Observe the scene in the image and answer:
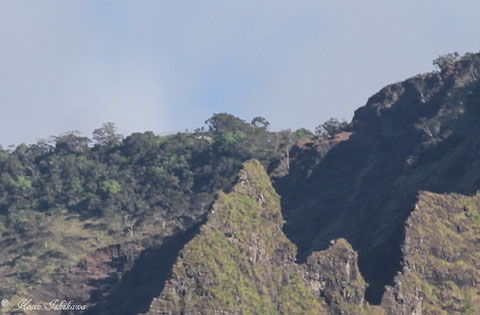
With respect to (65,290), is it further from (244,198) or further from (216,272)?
(216,272)

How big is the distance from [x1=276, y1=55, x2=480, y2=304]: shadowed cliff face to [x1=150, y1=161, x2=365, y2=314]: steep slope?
11.1 feet

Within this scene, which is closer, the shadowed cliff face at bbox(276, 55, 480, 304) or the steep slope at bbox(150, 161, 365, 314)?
the steep slope at bbox(150, 161, 365, 314)

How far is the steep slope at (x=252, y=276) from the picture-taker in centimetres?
14562

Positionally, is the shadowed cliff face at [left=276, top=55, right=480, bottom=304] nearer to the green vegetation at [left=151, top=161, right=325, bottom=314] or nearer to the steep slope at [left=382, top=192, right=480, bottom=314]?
the steep slope at [left=382, top=192, right=480, bottom=314]

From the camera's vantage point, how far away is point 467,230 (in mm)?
157375

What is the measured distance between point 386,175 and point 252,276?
33960 millimetres

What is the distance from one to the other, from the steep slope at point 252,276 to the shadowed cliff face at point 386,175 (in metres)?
3.39

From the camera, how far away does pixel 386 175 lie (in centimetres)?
18325

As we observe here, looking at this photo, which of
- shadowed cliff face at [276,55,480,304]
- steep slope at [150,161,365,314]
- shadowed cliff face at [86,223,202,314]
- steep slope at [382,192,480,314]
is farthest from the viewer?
shadowed cliff face at [276,55,480,304]

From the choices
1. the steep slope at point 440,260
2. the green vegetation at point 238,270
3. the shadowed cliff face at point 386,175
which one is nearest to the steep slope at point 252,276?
the green vegetation at point 238,270

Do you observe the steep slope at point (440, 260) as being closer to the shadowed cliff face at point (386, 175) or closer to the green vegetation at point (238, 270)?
the shadowed cliff face at point (386, 175)

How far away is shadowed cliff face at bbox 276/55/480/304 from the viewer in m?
163

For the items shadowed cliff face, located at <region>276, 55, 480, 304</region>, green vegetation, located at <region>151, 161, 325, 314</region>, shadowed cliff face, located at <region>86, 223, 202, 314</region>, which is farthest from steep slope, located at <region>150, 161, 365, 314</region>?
shadowed cliff face, located at <region>276, 55, 480, 304</region>

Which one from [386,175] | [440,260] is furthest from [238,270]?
[386,175]
